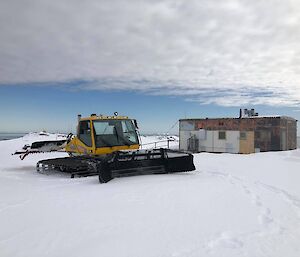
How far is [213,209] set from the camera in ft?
17.6

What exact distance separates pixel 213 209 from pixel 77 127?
7.57m

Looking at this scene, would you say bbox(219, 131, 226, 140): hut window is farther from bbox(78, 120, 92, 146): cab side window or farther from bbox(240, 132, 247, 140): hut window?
bbox(78, 120, 92, 146): cab side window

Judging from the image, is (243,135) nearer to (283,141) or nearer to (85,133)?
(283,141)

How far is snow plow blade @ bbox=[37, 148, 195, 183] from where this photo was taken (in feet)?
29.9

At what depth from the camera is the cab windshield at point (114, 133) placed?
10852 mm

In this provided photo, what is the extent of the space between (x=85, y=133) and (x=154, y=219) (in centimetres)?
696

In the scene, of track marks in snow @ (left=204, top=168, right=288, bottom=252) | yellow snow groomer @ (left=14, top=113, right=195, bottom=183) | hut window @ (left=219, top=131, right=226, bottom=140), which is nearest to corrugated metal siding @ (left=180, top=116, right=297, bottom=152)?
hut window @ (left=219, top=131, right=226, bottom=140)

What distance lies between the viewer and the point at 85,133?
1122cm

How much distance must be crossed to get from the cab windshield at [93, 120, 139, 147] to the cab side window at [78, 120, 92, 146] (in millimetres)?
347

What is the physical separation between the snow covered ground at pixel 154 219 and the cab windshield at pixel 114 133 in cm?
283

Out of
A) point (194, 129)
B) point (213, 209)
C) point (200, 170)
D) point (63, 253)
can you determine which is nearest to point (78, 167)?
point (200, 170)

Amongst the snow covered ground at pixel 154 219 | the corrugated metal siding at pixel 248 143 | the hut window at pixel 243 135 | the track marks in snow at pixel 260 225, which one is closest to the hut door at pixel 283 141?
the corrugated metal siding at pixel 248 143

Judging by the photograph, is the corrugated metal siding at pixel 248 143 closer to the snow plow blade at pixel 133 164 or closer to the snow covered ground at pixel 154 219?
the snow plow blade at pixel 133 164

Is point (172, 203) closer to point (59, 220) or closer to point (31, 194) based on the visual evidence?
point (59, 220)
